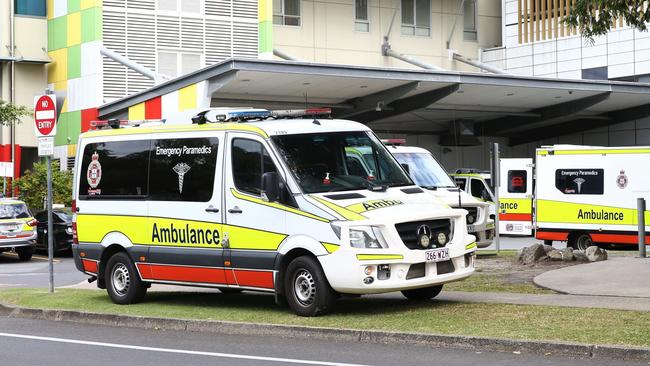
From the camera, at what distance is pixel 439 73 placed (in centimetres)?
4091

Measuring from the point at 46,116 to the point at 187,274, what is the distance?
4.53 meters

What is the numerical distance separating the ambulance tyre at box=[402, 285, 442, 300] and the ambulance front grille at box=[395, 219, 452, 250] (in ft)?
3.32

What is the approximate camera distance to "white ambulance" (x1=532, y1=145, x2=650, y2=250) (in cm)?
2634

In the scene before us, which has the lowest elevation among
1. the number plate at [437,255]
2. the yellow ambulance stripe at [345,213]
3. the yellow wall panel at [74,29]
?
the number plate at [437,255]

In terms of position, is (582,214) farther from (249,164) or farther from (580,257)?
(249,164)

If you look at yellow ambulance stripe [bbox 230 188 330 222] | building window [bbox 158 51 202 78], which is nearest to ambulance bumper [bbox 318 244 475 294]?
yellow ambulance stripe [bbox 230 188 330 222]

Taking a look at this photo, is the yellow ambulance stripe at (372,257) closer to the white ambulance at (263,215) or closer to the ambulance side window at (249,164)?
the white ambulance at (263,215)

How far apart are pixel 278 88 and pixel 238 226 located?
2673 centimetres

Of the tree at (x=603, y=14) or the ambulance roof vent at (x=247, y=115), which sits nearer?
the tree at (x=603, y=14)

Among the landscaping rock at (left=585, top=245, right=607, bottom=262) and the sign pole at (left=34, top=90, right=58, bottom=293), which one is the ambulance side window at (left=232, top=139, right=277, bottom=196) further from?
A: the landscaping rock at (left=585, top=245, right=607, bottom=262)

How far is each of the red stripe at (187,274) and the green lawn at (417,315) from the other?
40 cm

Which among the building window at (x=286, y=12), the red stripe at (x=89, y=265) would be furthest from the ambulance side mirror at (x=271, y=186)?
the building window at (x=286, y=12)

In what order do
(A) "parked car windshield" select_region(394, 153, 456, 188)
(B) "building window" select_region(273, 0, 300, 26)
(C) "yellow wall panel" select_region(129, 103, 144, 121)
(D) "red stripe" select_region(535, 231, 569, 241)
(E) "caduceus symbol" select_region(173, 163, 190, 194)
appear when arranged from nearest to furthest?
(E) "caduceus symbol" select_region(173, 163, 190, 194) < (A) "parked car windshield" select_region(394, 153, 456, 188) < (D) "red stripe" select_region(535, 231, 569, 241) < (C) "yellow wall panel" select_region(129, 103, 144, 121) < (B) "building window" select_region(273, 0, 300, 26)

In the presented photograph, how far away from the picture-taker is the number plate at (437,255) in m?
13.0
